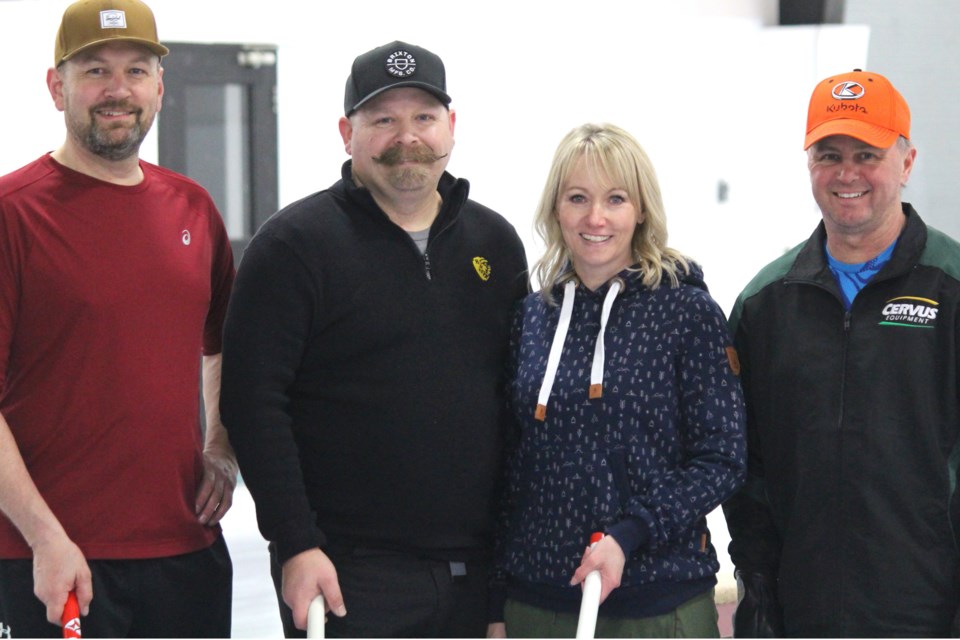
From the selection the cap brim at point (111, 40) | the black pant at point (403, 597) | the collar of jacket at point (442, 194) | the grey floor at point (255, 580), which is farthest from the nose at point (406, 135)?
the grey floor at point (255, 580)

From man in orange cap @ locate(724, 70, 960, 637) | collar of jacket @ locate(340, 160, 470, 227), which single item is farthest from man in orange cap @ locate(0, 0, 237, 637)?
man in orange cap @ locate(724, 70, 960, 637)

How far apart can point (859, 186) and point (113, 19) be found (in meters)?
1.32

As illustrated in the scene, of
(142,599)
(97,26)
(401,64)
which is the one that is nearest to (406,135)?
(401,64)

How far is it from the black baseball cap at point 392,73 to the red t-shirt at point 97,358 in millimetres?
433

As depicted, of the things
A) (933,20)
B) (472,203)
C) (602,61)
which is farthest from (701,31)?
(472,203)

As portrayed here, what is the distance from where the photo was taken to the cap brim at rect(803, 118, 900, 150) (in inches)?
83.8

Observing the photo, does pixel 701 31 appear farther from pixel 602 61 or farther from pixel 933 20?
pixel 933 20

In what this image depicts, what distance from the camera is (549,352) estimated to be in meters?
2.14

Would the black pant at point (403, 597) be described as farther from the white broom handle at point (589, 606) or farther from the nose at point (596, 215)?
the nose at point (596, 215)

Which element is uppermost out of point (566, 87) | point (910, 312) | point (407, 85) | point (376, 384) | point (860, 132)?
point (566, 87)

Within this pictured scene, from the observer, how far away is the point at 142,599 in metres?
2.20

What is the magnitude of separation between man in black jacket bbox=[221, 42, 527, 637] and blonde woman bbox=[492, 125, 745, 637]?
11 cm

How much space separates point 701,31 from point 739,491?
20.2 ft

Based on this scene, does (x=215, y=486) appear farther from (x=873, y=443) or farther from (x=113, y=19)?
(x=873, y=443)
